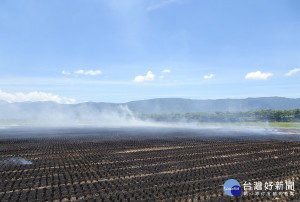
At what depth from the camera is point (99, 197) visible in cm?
995

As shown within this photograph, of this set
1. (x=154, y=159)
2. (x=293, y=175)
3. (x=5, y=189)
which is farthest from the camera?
(x=154, y=159)

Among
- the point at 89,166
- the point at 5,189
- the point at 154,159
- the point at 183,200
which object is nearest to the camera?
the point at 183,200

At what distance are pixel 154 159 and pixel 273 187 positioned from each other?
8.25m

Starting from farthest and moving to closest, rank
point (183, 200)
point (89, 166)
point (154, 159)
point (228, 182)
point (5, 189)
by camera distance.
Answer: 1. point (154, 159)
2. point (89, 166)
3. point (228, 182)
4. point (5, 189)
5. point (183, 200)

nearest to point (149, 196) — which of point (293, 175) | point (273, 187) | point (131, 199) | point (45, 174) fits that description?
point (131, 199)

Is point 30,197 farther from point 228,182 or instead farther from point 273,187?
point 273,187

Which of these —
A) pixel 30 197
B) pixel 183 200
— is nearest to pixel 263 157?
pixel 183 200

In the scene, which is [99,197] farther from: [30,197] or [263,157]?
[263,157]

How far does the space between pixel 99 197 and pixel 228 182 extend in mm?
5619

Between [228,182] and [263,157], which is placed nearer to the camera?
[228,182]

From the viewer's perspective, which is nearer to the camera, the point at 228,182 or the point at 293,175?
the point at 228,182

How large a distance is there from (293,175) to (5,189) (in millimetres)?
13065

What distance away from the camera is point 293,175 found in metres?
13.2

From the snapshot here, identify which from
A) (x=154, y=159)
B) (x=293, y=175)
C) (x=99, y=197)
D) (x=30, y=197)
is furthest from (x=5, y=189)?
(x=293, y=175)
